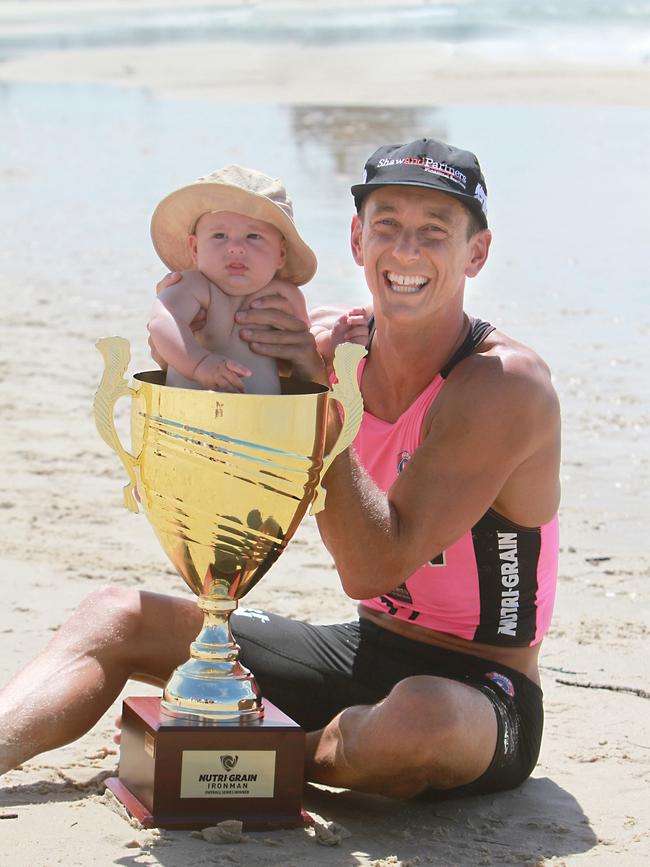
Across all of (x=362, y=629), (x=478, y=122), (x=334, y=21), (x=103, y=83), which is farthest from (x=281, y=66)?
(x=362, y=629)

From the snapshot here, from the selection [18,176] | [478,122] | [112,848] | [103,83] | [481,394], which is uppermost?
[103,83]

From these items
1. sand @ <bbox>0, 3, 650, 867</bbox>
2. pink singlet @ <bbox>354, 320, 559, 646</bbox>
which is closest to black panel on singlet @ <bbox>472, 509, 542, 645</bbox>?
pink singlet @ <bbox>354, 320, 559, 646</bbox>

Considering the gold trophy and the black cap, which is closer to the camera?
the gold trophy

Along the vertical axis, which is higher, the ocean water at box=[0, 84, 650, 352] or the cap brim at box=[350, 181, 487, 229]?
the ocean water at box=[0, 84, 650, 352]

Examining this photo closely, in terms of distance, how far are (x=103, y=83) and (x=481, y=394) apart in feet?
96.0

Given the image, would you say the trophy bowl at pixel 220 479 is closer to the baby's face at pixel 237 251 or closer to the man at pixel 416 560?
the man at pixel 416 560

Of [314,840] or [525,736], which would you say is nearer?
[314,840]

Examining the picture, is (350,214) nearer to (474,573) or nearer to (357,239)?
(357,239)

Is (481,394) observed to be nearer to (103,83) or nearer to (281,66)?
(103,83)

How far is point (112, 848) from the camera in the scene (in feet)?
9.94

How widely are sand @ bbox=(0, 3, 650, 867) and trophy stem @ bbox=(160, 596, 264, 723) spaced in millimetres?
248

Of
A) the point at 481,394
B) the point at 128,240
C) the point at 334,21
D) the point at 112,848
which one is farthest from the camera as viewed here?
the point at 334,21

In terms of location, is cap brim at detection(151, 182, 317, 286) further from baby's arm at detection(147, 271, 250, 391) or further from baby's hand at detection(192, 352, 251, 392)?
baby's hand at detection(192, 352, 251, 392)

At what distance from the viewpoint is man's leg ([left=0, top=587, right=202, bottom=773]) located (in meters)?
3.43
